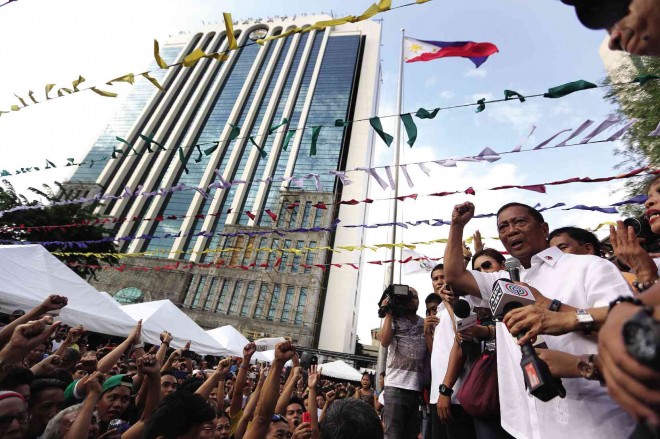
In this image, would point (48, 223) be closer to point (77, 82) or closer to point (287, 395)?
point (77, 82)

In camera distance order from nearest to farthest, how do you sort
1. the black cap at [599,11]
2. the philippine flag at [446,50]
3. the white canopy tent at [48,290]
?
1. the black cap at [599,11]
2. the white canopy tent at [48,290]
3. the philippine flag at [446,50]

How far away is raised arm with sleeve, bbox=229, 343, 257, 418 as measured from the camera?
383 centimetres

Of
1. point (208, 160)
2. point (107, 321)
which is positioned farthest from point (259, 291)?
point (107, 321)

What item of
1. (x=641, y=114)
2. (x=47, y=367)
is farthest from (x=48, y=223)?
(x=641, y=114)

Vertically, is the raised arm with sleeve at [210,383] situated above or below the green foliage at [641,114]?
below

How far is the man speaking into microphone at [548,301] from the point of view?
1.56m

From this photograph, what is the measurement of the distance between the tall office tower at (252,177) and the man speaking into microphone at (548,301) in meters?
27.3

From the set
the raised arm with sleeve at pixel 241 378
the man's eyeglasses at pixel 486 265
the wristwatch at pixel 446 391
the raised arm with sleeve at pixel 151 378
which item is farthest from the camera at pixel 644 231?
the raised arm with sleeve at pixel 151 378

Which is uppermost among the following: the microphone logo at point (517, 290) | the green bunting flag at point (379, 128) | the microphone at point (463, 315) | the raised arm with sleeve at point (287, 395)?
the green bunting flag at point (379, 128)

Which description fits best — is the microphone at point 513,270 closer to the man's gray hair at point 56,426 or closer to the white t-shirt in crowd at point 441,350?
the white t-shirt in crowd at point 441,350

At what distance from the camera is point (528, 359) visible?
1242mm

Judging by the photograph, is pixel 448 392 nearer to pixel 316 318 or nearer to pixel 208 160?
pixel 316 318

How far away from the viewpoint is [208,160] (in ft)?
161

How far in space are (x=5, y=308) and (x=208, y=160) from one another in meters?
46.0
